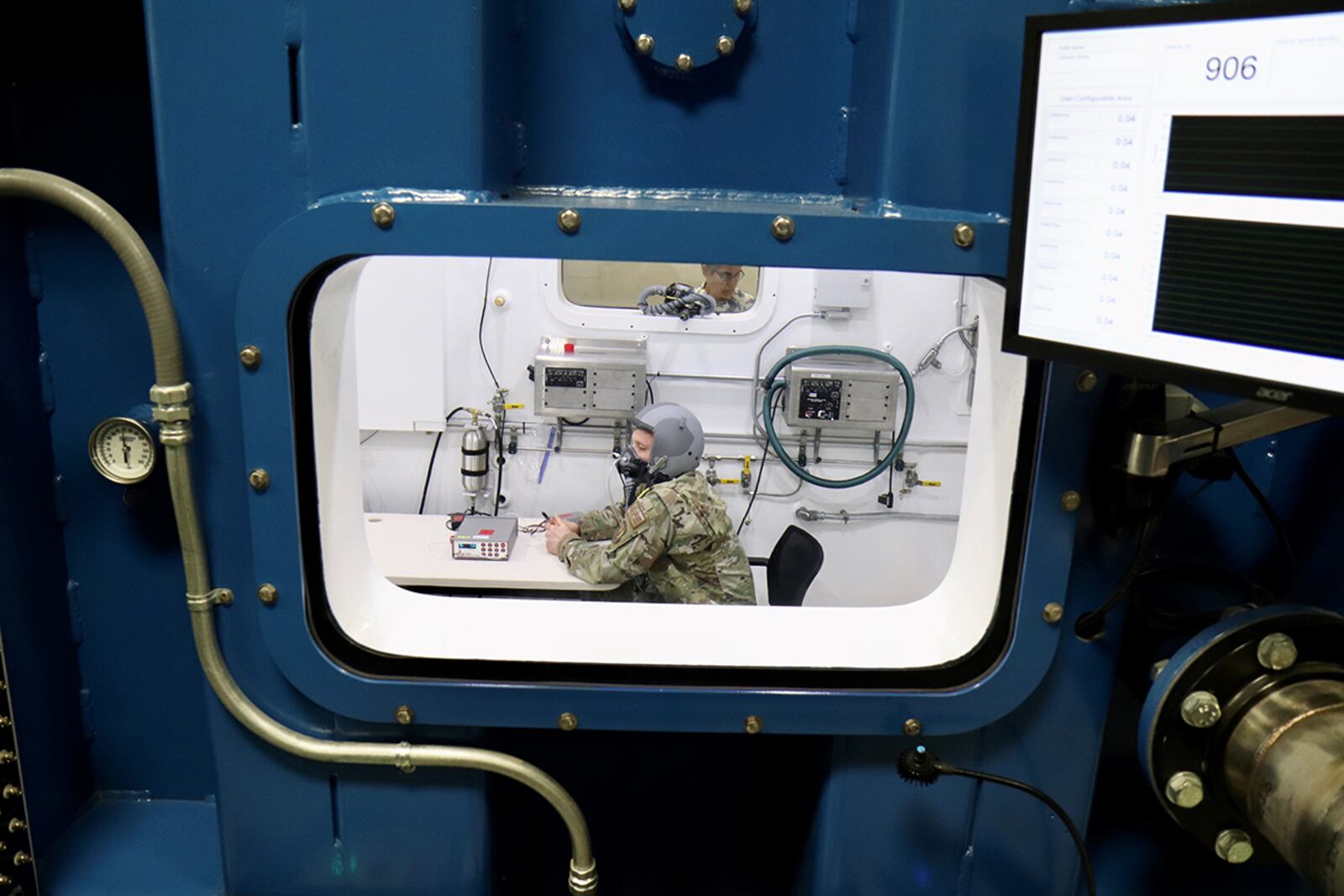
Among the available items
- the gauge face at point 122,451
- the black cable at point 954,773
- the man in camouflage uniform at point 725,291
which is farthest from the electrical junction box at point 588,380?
the black cable at point 954,773

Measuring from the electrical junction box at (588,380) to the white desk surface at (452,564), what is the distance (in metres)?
0.59

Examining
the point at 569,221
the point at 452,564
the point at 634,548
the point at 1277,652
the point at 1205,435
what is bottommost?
the point at 452,564

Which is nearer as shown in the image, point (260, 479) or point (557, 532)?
point (260, 479)

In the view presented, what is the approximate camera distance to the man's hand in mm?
3410

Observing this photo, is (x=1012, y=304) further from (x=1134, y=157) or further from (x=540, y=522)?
(x=540, y=522)

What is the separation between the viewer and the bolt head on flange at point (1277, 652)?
99cm

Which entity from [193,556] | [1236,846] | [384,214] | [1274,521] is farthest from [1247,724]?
[193,556]

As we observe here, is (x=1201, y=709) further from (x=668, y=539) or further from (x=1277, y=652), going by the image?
(x=668, y=539)

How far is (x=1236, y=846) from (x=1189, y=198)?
74cm

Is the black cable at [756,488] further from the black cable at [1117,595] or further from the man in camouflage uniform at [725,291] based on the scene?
the black cable at [1117,595]

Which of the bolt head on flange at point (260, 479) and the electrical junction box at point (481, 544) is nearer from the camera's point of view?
the bolt head on flange at point (260, 479)

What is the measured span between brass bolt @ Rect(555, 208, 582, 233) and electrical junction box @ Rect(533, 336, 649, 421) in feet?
9.27

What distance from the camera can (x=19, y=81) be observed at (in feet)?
4.00

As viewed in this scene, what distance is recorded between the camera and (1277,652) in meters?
1.00
